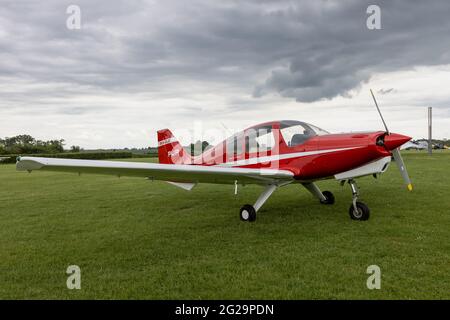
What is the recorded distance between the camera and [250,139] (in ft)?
26.5

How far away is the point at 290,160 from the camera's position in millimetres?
7527

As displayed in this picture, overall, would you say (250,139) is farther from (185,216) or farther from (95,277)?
(95,277)

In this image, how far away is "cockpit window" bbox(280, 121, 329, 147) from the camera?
754cm

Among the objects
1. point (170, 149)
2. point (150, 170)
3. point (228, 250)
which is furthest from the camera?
point (170, 149)

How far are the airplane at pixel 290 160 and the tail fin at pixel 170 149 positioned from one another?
226 centimetres

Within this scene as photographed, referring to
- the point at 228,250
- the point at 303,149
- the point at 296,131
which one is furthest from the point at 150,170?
the point at 296,131

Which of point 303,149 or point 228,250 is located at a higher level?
point 303,149

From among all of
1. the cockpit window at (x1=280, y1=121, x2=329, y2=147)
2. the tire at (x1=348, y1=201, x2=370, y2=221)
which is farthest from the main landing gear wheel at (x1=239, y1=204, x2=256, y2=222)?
the tire at (x1=348, y1=201, x2=370, y2=221)

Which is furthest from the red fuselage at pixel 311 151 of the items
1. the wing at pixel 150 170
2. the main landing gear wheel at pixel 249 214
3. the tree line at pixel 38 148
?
the tree line at pixel 38 148

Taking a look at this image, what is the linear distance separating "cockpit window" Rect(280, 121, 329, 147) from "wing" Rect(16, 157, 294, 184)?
0.76 meters

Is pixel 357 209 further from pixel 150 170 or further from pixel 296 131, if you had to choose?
pixel 150 170

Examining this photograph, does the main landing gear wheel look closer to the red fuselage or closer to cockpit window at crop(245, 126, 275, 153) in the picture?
Answer: the red fuselage

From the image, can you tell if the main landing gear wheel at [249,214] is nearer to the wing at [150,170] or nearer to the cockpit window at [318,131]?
the wing at [150,170]

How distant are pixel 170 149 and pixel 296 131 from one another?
477 centimetres
